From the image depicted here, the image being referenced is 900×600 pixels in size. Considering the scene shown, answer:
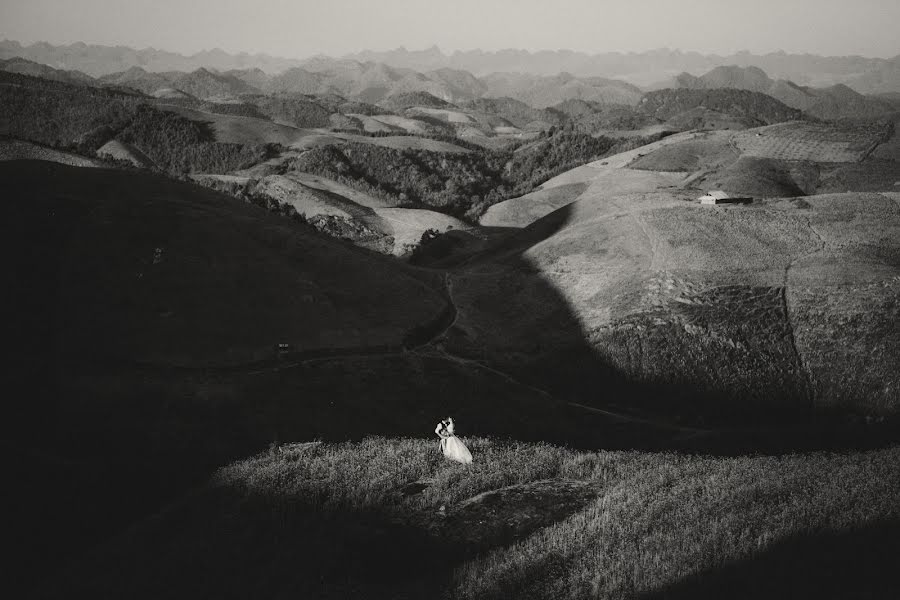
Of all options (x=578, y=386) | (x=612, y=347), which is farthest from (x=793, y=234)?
(x=578, y=386)

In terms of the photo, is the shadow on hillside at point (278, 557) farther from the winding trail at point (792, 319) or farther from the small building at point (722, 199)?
the small building at point (722, 199)

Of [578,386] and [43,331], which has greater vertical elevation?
[43,331]

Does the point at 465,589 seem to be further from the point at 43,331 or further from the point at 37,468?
the point at 43,331

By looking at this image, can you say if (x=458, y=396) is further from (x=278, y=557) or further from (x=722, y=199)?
(x=722, y=199)

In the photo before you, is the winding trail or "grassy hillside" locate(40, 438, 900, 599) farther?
the winding trail

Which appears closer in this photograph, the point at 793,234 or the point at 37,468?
the point at 37,468

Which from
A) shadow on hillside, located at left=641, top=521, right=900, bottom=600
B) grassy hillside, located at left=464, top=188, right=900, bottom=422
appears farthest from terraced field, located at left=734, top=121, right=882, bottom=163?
shadow on hillside, located at left=641, top=521, right=900, bottom=600

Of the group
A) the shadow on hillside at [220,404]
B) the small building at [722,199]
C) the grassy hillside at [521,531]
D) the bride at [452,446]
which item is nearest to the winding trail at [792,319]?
the shadow on hillside at [220,404]

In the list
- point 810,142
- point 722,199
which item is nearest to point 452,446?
point 722,199

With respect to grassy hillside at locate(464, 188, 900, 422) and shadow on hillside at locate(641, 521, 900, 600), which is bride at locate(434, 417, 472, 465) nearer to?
shadow on hillside at locate(641, 521, 900, 600)
